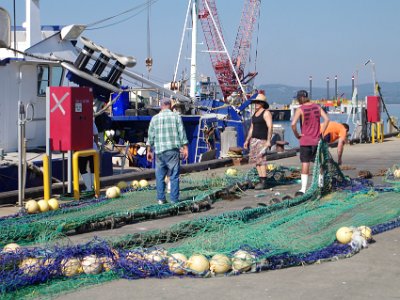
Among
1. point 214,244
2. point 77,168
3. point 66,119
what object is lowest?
point 214,244

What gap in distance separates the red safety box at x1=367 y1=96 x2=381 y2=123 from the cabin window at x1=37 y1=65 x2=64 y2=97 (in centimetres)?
1475

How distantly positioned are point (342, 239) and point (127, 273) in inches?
101

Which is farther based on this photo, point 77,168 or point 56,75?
point 56,75

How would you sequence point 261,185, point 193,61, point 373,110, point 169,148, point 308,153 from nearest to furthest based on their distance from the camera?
1. point 169,148
2. point 308,153
3. point 261,185
4. point 373,110
5. point 193,61

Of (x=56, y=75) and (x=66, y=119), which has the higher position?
(x=56, y=75)

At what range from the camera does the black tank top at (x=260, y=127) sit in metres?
12.9

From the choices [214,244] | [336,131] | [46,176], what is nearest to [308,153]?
[336,131]

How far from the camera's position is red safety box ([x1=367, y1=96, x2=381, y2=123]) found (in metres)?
26.9

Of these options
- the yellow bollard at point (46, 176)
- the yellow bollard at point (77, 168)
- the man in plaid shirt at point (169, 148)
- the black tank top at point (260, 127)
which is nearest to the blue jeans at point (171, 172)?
the man in plaid shirt at point (169, 148)

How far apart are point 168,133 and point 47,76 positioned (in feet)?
18.0

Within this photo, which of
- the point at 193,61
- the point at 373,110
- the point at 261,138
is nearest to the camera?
the point at 261,138

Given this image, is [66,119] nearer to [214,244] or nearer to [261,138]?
[261,138]

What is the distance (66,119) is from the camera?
1131 cm

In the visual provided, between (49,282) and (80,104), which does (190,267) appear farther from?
(80,104)
